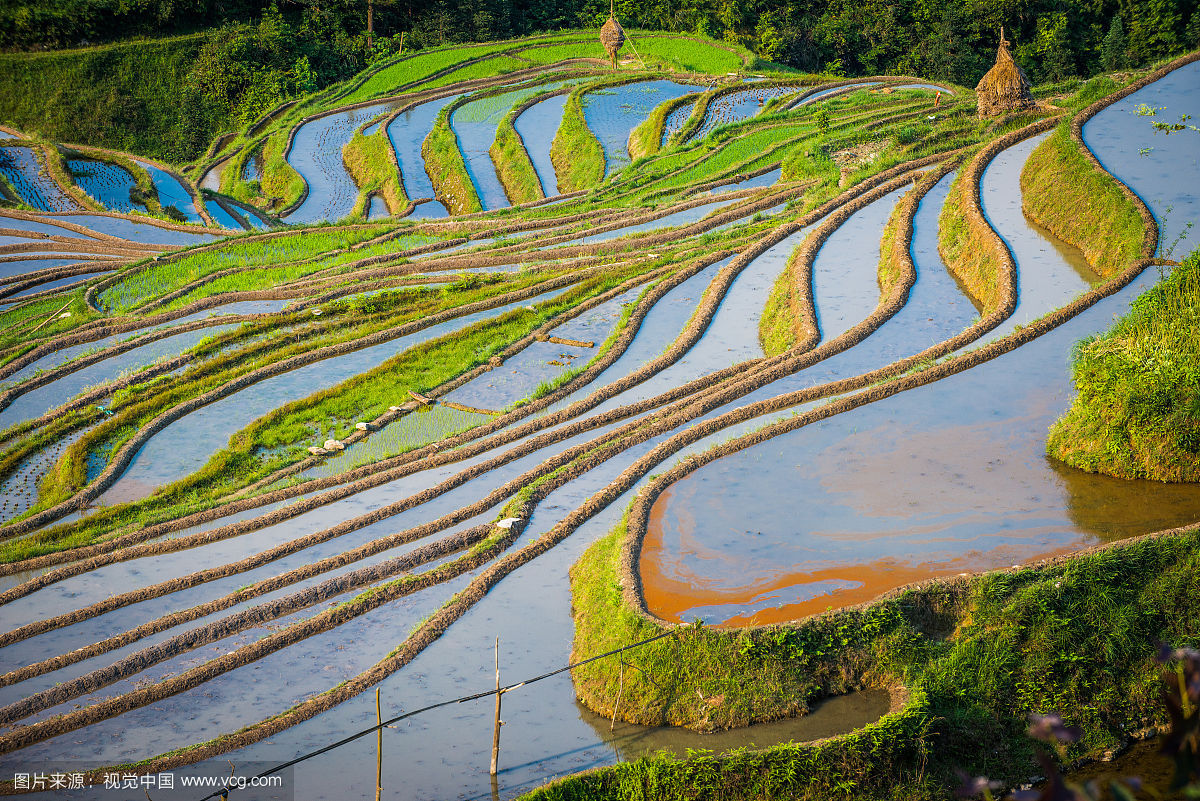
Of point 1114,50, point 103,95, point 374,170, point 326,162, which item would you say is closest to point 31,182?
point 326,162

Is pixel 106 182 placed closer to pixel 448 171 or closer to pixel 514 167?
pixel 448 171

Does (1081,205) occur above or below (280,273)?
above

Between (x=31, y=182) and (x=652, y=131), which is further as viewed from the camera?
(x=652, y=131)

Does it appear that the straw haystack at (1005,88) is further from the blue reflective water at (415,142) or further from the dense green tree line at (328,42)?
the dense green tree line at (328,42)

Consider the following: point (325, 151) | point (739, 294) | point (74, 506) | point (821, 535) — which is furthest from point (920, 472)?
point (325, 151)

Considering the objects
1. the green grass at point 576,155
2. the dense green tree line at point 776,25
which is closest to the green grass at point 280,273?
the green grass at point 576,155

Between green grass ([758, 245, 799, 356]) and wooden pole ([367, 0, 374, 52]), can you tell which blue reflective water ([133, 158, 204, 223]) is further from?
green grass ([758, 245, 799, 356])

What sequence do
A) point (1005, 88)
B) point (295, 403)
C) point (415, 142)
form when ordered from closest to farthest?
point (295, 403) < point (1005, 88) < point (415, 142)

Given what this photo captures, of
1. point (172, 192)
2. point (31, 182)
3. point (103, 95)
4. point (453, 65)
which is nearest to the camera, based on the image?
point (31, 182)
